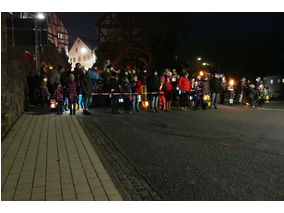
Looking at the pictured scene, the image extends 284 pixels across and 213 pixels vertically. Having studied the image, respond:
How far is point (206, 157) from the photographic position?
222 inches

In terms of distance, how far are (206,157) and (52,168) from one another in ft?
10.1

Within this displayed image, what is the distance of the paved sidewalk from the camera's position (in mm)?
3842

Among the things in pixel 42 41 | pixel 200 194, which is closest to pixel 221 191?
pixel 200 194

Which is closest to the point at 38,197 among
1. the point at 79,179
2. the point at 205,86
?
the point at 79,179

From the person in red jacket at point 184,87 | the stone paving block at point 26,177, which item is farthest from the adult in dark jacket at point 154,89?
the stone paving block at point 26,177

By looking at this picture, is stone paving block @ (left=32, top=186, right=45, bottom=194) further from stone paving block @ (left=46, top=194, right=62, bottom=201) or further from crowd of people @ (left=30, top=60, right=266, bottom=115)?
crowd of people @ (left=30, top=60, right=266, bottom=115)

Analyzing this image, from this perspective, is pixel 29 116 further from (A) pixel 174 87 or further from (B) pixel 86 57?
(B) pixel 86 57

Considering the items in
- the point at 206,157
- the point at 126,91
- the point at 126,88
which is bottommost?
the point at 206,157

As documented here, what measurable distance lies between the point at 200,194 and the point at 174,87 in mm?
11783

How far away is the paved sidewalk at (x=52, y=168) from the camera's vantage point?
12.6 ft

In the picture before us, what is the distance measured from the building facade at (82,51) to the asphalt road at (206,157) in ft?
189

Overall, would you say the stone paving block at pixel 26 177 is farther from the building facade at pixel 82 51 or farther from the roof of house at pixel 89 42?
the roof of house at pixel 89 42

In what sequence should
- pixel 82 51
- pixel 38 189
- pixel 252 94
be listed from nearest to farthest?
pixel 38 189 < pixel 252 94 < pixel 82 51

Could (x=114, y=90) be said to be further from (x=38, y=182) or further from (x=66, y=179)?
(x=38, y=182)
